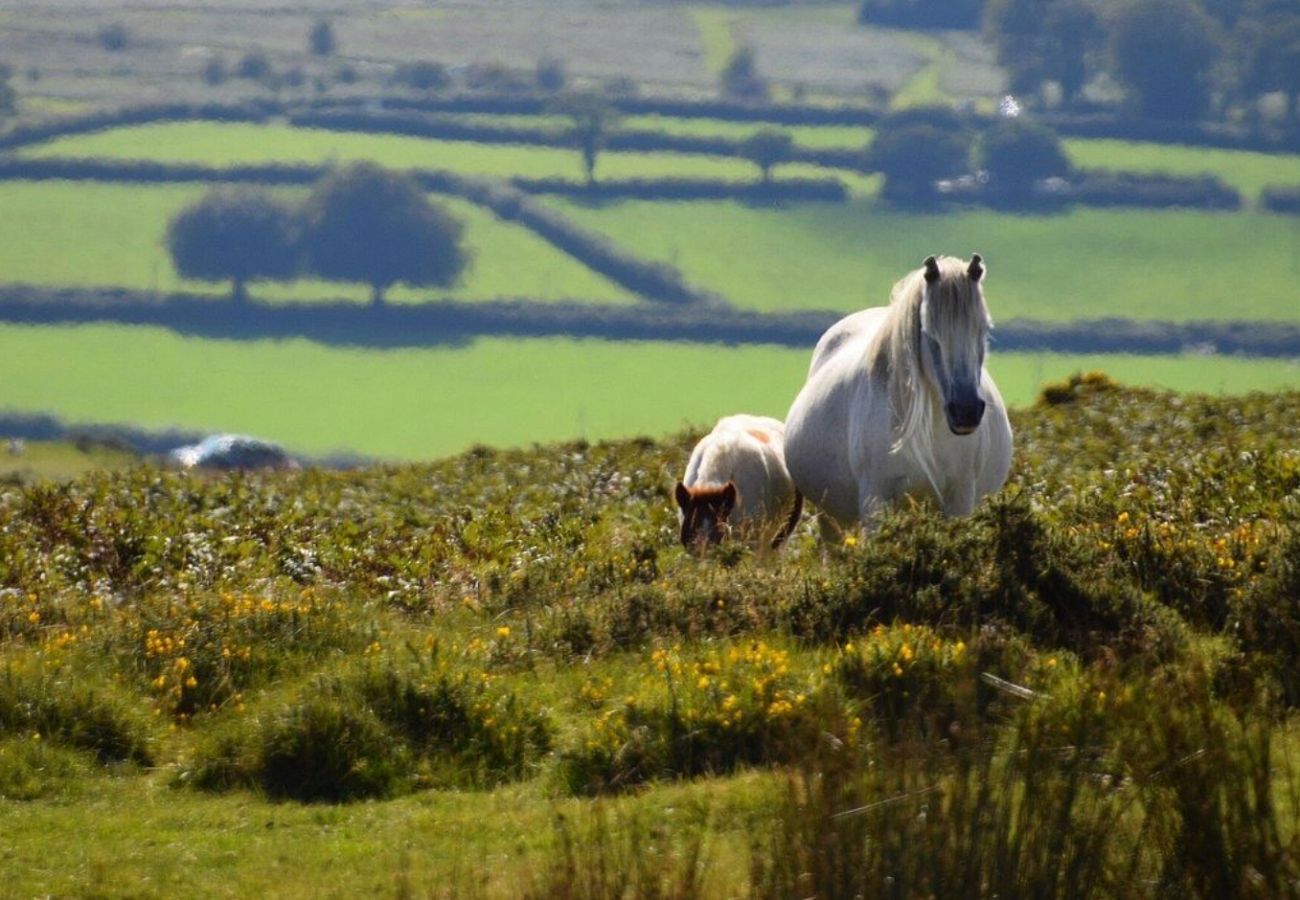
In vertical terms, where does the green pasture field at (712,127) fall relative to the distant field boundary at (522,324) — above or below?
above

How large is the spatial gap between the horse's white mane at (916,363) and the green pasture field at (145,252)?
104 m

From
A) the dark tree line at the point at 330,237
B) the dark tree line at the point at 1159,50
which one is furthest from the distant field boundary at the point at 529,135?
the dark tree line at the point at 1159,50

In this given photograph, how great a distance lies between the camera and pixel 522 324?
365ft

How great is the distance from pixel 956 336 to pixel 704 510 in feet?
10.4

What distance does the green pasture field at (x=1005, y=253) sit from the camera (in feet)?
386

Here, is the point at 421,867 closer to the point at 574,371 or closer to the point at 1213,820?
the point at 1213,820

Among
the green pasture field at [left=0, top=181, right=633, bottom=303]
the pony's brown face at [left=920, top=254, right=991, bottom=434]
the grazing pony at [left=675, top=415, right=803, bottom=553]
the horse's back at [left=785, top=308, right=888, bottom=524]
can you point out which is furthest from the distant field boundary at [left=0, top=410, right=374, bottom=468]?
the pony's brown face at [left=920, top=254, right=991, bottom=434]

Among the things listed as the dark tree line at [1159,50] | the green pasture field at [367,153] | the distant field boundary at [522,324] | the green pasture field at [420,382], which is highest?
the dark tree line at [1159,50]

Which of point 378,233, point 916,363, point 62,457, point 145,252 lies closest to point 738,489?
point 916,363

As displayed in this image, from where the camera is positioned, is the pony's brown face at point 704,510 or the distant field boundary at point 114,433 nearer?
the pony's brown face at point 704,510

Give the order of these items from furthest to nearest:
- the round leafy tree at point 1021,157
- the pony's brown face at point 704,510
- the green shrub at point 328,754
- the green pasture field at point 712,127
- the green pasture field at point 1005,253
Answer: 1. the green pasture field at point 712,127
2. the round leafy tree at point 1021,157
3. the green pasture field at point 1005,253
4. the pony's brown face at point 704,510
5. the green shrub at point 328,754

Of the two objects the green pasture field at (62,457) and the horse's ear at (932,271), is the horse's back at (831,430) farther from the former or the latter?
the green pasture field at (62,457)

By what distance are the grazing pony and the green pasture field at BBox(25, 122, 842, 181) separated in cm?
11972

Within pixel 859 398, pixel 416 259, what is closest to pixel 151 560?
pixel 859 398
